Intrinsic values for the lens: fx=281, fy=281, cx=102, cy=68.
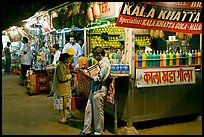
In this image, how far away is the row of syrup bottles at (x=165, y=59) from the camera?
602cm

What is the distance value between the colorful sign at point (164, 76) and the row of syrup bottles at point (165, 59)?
115mm

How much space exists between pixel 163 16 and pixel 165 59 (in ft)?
3.12

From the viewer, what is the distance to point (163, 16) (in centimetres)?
598

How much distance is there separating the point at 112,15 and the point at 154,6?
984 mm

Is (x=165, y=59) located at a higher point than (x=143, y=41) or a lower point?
lower

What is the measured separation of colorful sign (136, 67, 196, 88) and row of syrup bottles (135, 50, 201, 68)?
0.12m

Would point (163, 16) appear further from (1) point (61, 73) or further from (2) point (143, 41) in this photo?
(2) point (143, 41)

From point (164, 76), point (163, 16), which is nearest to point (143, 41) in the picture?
point (164, 76)

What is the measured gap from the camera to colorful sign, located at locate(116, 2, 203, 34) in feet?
18.4

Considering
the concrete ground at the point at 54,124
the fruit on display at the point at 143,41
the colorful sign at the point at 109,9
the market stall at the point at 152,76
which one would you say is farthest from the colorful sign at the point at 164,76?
the fruit on display at the point at 143,41

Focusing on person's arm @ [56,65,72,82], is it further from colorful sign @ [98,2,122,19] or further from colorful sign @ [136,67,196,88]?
colorful sign @ [136,67,196,88]

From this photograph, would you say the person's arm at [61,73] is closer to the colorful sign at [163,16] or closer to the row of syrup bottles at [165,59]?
the row of syrup bottles at [165,59]

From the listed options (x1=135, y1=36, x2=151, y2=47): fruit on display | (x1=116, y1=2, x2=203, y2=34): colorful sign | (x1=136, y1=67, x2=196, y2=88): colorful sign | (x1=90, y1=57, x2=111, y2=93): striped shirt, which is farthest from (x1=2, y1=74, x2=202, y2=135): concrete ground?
(x1=135, y1=36, x2=151, y2=47): fruit on display

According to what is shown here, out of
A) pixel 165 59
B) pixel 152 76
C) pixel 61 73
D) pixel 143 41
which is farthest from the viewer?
pixel 143 41
